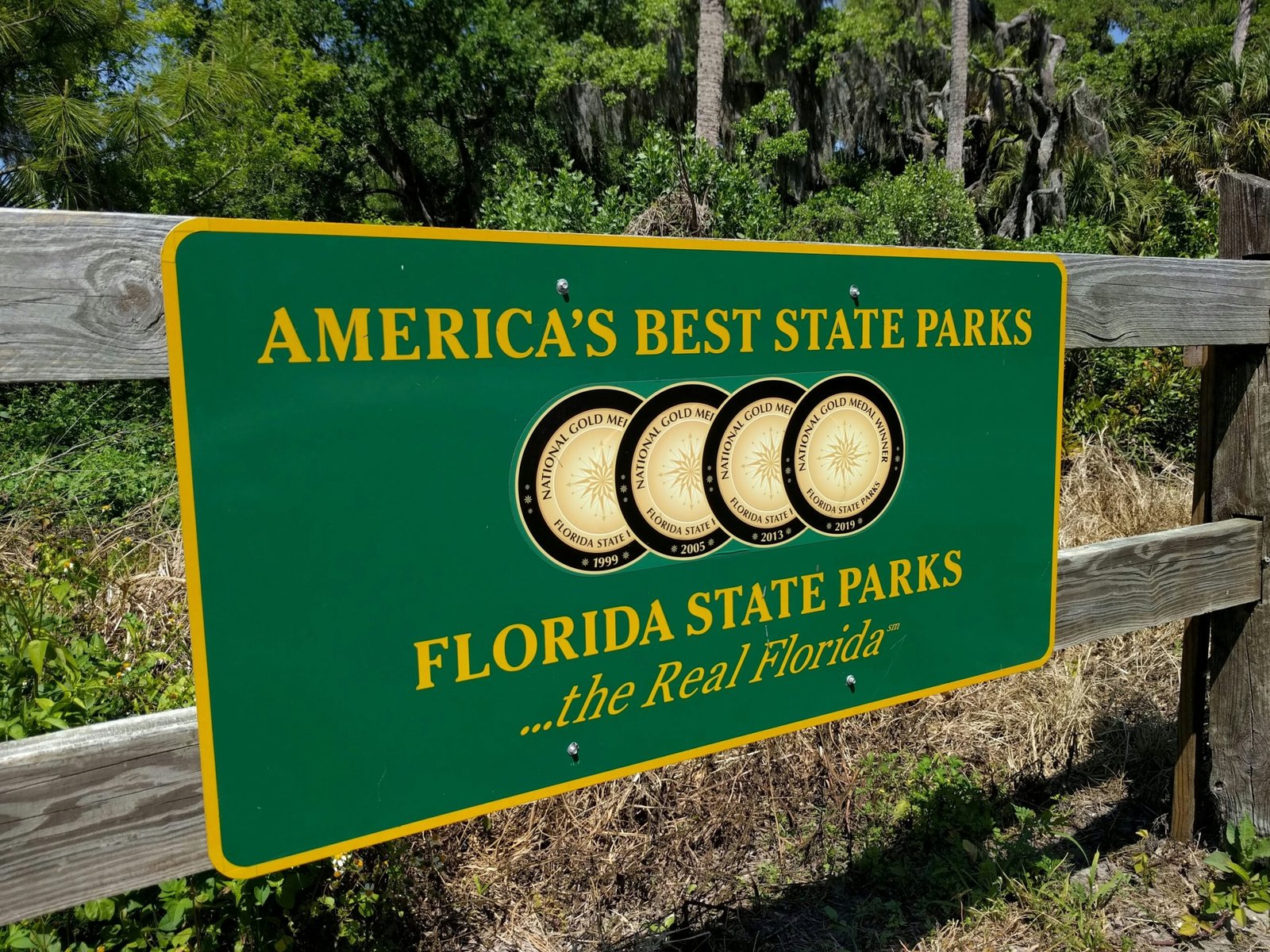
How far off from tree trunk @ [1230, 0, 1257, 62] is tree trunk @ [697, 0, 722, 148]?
17726 millimetres

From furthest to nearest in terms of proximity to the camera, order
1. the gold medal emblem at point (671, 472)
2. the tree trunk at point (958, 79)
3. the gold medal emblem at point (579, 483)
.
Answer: the tree trunk at point (958, 79) → the gold medal emblem at point (671, 472) → the gold medal emblem at point (579, 483)

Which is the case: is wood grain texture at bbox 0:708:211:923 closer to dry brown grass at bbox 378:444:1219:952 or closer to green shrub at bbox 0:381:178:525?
green shrub at bbox 0:381:178:525

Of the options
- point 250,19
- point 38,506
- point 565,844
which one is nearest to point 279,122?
point 250,19

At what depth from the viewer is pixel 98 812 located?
1.40 m

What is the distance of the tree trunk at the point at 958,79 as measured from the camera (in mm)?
20047

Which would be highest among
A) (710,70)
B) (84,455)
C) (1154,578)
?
(710,70)

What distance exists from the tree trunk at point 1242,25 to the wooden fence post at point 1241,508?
2810 centimetres

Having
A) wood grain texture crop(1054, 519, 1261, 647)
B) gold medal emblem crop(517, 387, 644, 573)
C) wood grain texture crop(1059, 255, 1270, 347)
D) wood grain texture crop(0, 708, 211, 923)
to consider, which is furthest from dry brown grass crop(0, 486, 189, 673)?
wood grain texture crop(1059, 255, 1270, 347)

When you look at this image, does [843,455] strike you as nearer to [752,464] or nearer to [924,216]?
[752,464]

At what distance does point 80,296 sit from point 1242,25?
32238 mm

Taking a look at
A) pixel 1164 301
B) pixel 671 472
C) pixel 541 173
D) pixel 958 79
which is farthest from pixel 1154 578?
pixel 958 79

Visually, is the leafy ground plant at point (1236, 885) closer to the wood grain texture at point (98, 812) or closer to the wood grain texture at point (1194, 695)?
the wood grain texture at point (1194, 695)

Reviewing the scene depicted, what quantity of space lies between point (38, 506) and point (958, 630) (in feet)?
13.6

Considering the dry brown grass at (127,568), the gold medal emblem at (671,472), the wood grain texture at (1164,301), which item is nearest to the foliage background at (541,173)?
the dry brown grass at (127,568)
